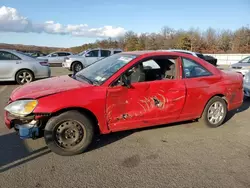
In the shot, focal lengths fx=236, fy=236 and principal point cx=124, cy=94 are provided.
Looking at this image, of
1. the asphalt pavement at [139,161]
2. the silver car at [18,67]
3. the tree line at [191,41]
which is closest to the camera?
the asphalt pavement at [139,161]

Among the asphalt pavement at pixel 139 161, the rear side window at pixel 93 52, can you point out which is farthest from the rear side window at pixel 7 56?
the rear side window at pixel 93 52

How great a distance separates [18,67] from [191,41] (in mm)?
56848

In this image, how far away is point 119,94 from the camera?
3730 millimetres

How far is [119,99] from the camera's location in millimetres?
3738

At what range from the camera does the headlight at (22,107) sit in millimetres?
3328

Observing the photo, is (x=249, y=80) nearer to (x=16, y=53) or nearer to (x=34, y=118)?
(x=34, y=118)

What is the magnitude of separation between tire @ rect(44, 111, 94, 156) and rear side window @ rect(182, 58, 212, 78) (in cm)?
205

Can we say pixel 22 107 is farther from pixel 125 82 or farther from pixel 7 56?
pixel 7 56

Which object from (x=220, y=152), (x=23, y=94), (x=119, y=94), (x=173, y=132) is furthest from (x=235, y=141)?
(x=23, y=94)

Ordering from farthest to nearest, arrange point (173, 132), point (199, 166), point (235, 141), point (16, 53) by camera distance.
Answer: point (16, 53) < point (173, 132) < point (235, 141) < point (199, 166)

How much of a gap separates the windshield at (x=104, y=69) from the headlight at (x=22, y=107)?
3.27 ft

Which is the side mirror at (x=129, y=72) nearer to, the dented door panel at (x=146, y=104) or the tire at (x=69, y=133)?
the dented door panel at (x=146, y=104)

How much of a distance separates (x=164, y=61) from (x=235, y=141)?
1930 millimetres

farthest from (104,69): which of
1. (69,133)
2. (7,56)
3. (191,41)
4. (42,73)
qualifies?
(191,41)
